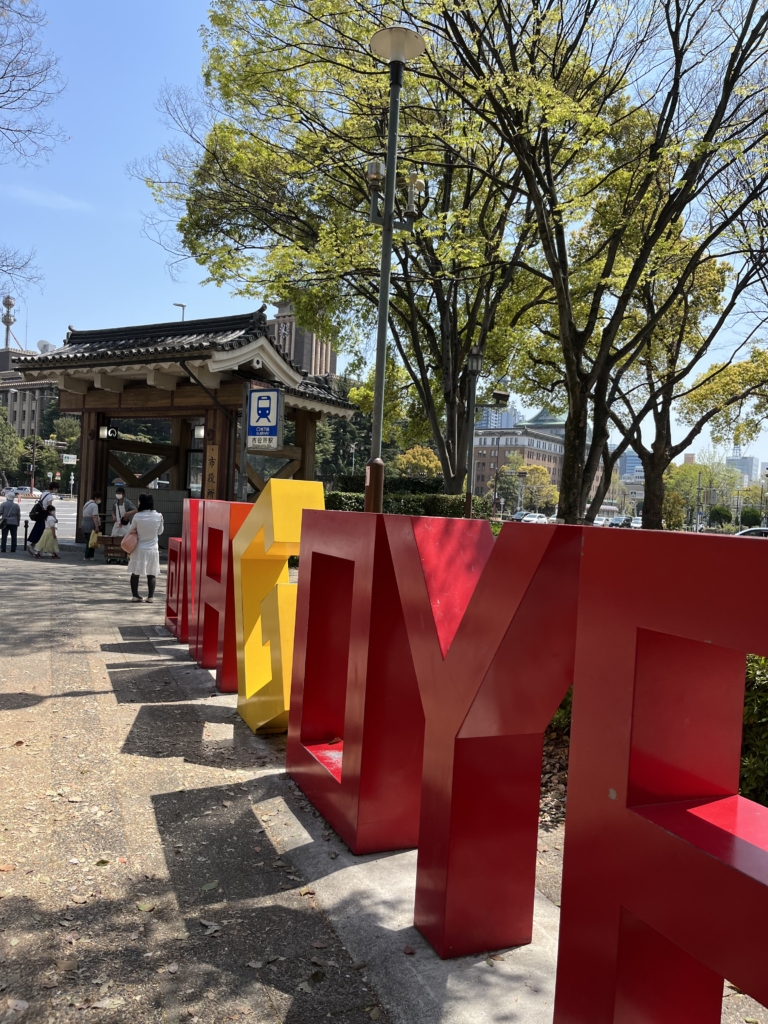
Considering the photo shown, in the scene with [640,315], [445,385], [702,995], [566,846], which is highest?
[640,315]

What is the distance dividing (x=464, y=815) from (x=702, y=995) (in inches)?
40.2

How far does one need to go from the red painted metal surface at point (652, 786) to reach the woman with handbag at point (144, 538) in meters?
8.66

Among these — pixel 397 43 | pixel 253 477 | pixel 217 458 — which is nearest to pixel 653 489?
Result: pixel 253 477

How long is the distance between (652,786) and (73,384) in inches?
703

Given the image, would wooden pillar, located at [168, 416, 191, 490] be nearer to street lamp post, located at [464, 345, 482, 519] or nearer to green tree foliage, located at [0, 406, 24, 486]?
street lamp post, located at [464, 345, 482, 519]

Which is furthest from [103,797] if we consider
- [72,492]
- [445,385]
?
[72,492]

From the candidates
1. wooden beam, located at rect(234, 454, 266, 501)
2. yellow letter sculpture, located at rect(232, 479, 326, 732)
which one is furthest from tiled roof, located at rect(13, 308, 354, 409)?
yellow letter sculpture, located at rect(232, 479, 326, 732)

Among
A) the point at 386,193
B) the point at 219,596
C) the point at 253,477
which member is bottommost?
the point at 219,596

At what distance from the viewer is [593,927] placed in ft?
7.04

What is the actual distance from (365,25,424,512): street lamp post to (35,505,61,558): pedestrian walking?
10.4 m

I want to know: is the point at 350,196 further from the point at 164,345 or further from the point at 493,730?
the point at 493,730

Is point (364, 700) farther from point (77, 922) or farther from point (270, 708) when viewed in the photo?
point (270, 708)

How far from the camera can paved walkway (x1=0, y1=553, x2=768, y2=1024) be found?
2.54m

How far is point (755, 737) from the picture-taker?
3.86 meters
